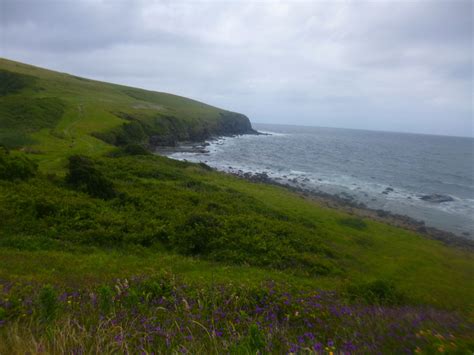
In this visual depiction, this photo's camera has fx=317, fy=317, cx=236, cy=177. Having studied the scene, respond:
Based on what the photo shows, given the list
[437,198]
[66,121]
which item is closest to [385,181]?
[437,198]

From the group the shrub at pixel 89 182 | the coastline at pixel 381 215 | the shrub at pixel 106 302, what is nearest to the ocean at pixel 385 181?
the coastline at pixel 381 215

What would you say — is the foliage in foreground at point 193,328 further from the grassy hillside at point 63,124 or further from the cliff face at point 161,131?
the cliff face at point 161,131

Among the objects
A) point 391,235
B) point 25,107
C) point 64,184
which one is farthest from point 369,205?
point 25,107

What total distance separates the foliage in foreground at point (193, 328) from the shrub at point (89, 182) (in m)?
12.5

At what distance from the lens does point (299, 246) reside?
16.8 meters

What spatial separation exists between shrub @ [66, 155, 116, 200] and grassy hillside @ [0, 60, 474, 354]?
8 centimetres

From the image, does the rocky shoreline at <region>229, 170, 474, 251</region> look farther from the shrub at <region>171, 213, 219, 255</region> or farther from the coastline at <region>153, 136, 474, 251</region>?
the shrub at <region>171, 213, 219, 255</region>

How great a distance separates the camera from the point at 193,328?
4.52m

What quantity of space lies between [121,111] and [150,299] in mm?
70453

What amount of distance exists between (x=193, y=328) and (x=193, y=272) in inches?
275

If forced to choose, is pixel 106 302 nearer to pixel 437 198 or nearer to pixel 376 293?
pixel 376 293

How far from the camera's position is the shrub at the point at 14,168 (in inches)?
676

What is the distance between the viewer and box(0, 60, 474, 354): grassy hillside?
13.7 feet

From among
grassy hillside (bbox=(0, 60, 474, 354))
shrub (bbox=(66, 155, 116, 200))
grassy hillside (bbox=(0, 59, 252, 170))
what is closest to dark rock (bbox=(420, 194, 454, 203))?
grassy hillside (bbox=(0, 60, 474, 354))
